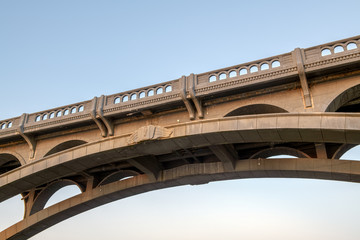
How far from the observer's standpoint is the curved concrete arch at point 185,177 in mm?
20141

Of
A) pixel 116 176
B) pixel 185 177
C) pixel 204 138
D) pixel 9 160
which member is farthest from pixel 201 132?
pixel 9 160

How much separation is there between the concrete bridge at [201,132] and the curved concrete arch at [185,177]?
0.19 ft

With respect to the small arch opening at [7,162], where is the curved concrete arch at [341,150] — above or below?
below

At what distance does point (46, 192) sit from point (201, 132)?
53.5 feet

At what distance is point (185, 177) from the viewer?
2450 centimetres

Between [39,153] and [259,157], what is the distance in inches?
515

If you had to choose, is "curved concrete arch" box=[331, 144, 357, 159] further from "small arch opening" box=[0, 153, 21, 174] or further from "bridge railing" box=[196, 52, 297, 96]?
"small arch opening" box=[0, 153, 21, 174]

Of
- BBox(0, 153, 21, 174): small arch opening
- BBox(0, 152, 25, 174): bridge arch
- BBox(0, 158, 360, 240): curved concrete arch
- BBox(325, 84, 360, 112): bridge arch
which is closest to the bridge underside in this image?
BBox(0, 158, 360, 240): curved concrete arch

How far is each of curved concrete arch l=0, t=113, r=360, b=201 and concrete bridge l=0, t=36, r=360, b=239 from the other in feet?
0.13

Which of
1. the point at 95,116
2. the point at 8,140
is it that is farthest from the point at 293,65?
the point at 8,140

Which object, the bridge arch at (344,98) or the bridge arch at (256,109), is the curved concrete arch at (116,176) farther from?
the bridge arch at (344,98)

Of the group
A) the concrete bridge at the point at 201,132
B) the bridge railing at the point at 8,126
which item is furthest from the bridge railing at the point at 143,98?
the bridge railing at the point at 8,126

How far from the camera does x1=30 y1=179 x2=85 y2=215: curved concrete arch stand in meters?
28.1

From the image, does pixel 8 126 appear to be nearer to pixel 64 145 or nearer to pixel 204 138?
pixel 64 145
